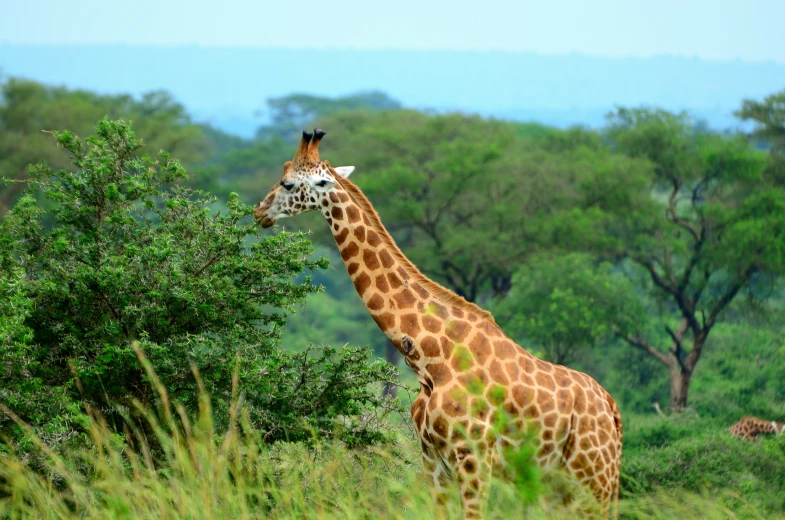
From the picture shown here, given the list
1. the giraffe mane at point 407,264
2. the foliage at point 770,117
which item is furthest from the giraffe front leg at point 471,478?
the foliage at point 770,117

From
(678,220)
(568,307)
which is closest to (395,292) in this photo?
(568,307)

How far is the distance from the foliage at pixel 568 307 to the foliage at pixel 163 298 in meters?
16.7

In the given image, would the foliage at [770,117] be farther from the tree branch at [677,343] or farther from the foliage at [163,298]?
the foliage at [163,298]

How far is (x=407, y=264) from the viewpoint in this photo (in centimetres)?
→ 809

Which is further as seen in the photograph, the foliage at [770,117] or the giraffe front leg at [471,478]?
the foliage at [770,117]

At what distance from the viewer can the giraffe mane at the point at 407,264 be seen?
26.2 feet

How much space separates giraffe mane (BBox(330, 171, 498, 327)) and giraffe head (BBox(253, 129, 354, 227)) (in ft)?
0.40

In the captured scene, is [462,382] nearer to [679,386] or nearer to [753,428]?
[753,428]

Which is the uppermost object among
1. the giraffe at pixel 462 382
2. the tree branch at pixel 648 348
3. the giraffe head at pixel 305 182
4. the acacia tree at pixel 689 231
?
the giraffe head at pixel 305 182

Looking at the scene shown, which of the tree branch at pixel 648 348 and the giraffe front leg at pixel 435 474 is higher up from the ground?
the giraffe front leg at pixel 435 474

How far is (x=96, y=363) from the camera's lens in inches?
375

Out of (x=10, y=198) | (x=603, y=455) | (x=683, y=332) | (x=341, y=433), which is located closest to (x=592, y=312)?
(x=683, y=332)

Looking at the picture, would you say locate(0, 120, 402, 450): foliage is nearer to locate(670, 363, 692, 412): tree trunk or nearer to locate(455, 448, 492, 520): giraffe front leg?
locate(455, 448, 492, 520): giraffe front leg

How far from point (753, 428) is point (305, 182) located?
14455 mm
